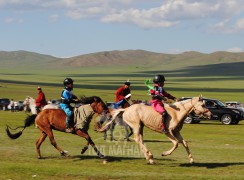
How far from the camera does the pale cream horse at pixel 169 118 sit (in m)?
15.8

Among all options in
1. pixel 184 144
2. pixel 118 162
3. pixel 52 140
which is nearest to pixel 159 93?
pixel 184 144

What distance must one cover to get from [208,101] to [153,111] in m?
25.8

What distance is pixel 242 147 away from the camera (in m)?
21.2

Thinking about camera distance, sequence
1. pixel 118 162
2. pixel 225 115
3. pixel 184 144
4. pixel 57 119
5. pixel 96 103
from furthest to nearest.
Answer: pixel 225 115 → pixel 57 119 → pixel 96 103 → pixel 118 162 → pixel 184 144

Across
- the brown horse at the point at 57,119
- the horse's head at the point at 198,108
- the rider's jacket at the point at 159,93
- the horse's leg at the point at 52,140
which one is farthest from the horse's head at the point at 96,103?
the horse's head at the point at 198,108

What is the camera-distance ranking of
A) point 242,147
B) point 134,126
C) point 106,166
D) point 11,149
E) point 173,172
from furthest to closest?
point 242,147
point 11,149
point 134,126
point 106,166
point 173,172

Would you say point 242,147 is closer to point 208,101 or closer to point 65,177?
point 65,177

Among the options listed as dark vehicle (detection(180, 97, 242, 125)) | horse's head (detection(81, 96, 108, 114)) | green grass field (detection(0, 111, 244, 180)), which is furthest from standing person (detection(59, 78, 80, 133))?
dark vehicle (detection(180, 97, 242, 125))

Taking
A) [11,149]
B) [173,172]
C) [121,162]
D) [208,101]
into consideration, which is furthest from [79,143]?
[208,101]

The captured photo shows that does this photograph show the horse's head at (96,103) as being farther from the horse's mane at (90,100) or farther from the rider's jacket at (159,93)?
the rider's jacket at (159,93)

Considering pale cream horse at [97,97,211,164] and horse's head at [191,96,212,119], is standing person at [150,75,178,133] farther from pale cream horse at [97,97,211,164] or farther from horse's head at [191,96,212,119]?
horse's head at [191,96,212,119]

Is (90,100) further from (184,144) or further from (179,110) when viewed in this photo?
(184,144)

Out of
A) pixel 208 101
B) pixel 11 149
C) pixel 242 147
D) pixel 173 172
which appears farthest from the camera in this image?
pixel 208 101

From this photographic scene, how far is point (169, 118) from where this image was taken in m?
15.9
